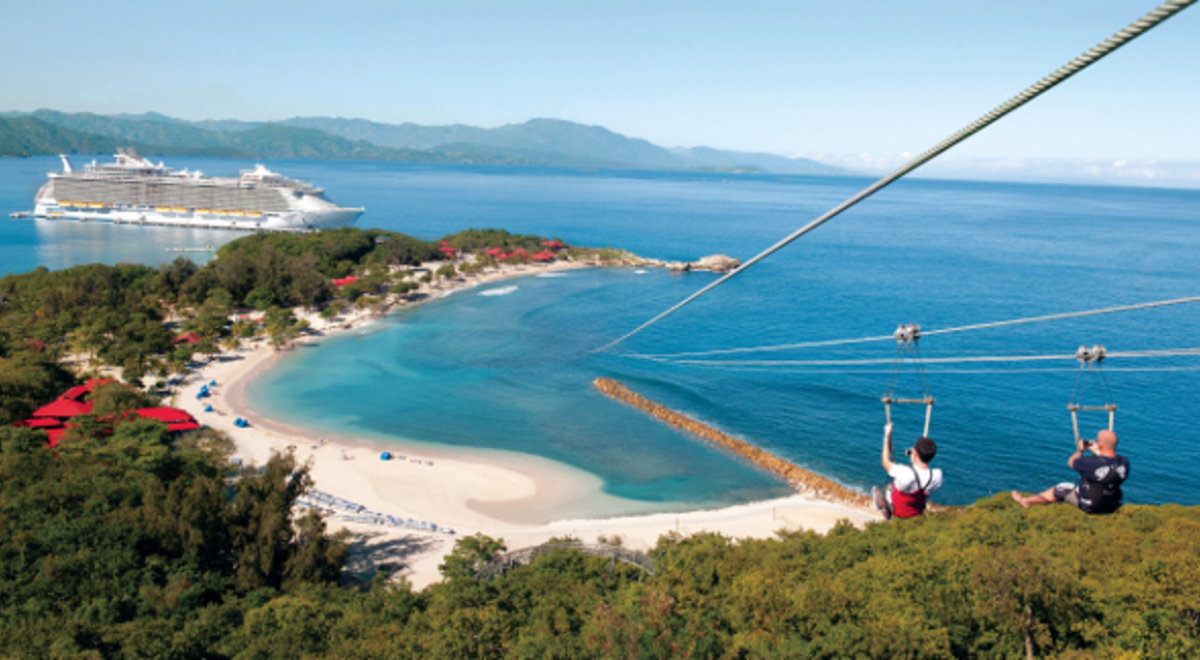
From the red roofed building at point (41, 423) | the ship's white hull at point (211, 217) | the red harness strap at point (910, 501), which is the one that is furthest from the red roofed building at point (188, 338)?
the ship's white hull at point (211, 217)

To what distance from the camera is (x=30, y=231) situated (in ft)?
195

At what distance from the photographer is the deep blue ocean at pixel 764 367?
66.7ft

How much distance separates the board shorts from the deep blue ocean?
11004 millimetres

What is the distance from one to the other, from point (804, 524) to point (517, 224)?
66.8 metres

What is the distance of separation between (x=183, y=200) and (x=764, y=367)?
206 ft

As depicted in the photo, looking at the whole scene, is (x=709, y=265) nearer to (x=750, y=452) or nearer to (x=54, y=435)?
(x=750, y=452)

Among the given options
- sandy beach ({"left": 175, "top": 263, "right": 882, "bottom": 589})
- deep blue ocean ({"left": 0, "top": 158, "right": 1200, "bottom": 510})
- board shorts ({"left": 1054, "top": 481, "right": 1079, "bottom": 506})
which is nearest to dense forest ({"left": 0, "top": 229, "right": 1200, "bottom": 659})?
board shorts ({"left": 1054, "top": 481, "right": 1079, "bottom": 506})

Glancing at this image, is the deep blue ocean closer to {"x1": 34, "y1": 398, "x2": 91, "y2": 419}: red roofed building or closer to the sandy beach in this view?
the sandy beach

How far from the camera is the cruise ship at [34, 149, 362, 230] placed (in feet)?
206

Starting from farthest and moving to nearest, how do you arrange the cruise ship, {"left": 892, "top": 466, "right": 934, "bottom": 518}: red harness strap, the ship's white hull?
the cruise ship
the ship's white hull
{"left": 892, "top": 466, "right": 934, "bottom": 518}: red harness strap

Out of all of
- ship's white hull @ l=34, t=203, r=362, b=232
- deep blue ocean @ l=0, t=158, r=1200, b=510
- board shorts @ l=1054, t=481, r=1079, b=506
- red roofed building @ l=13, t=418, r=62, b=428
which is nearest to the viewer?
board shorts @ l=1054, t=481, r=1079, b=506

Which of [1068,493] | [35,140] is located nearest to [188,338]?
[1068,493]

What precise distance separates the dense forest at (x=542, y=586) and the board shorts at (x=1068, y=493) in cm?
151

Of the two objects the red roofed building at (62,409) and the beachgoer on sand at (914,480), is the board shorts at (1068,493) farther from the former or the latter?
the red roofed building at (62,409)
